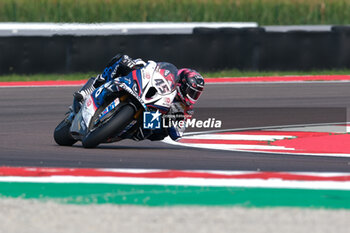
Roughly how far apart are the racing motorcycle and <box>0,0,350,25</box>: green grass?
2204cm

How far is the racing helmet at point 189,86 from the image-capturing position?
32.3 feet

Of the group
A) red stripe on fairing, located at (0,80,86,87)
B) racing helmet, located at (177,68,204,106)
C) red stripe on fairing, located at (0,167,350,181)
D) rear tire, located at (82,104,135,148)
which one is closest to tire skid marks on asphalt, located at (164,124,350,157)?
racing helmet, located at (177,68,204,106)

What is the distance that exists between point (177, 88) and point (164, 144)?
1.77 m

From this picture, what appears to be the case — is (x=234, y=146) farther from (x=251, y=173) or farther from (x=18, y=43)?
(x=18, y=43)

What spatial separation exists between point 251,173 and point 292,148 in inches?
128

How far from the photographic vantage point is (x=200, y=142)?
1198cm

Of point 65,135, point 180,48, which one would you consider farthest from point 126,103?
point 180,48

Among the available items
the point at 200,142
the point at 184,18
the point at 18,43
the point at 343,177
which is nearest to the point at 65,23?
the point at 18,43

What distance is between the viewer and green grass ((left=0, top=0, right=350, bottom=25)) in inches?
1321

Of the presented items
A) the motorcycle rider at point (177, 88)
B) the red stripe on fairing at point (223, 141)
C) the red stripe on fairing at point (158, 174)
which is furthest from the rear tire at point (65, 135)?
the red stripe on fairing at point (158, 174)

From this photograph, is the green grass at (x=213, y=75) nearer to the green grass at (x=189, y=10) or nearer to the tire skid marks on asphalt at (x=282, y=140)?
the tire skid marks on asphalt at (x=282, y=140)

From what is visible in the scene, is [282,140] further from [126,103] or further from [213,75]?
[213,75]

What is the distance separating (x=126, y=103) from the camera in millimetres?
9977

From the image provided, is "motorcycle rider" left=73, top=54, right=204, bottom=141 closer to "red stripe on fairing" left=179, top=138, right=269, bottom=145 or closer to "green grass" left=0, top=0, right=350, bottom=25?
"red stripe on fairing" left=179, top=138, right=269, bottom=145
